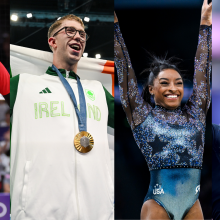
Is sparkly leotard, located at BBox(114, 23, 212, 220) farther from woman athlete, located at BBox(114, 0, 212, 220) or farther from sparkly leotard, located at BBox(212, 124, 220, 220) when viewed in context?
sparkly leotard, located at BBox(212, 124, 220, 220)

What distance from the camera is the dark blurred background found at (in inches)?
101

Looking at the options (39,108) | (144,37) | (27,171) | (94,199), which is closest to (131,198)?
(94,199)

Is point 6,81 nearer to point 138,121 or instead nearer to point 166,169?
point 138,121

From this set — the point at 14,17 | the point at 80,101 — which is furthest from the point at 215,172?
the point at 14,17

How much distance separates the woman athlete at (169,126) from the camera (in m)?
2.64

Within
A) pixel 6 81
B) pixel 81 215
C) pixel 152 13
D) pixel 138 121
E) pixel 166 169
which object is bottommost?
pixel 81 215

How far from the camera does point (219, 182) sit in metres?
2.89

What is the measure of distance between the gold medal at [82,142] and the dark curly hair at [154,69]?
2.14ft

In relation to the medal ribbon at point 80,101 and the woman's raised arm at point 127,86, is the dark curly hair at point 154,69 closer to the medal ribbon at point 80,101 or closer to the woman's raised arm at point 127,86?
the woman's raised arm at point 127,86

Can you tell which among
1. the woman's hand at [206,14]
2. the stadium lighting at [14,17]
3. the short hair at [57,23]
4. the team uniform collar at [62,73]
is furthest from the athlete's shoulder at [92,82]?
the woman's hand at [206,14]

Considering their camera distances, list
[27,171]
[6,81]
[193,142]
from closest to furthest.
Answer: [27,171] < [6,81] < [193,142]

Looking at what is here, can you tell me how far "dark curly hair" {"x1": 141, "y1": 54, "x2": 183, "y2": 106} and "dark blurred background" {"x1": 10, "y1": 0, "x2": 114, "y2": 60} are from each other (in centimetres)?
39

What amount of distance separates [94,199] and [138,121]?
0.76 m

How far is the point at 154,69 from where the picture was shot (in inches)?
109
